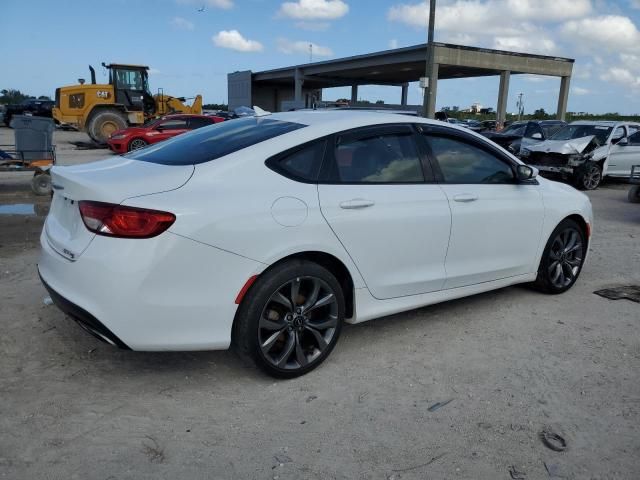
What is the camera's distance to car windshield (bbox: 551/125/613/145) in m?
14.1

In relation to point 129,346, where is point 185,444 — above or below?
below

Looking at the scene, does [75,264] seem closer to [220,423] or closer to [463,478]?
[220,423]

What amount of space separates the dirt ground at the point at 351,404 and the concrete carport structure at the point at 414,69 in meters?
23.3

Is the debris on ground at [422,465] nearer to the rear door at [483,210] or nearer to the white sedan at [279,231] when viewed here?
the white sedan at [279,231]

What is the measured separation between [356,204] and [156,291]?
1.32m

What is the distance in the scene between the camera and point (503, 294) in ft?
16.9

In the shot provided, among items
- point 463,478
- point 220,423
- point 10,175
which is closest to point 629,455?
point 463,478

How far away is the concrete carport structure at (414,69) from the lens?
1452 inches

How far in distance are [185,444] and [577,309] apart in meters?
3.57

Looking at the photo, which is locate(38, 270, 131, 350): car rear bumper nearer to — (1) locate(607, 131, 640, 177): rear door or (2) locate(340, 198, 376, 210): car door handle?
(2) locate(340, 198, 376, 210): car door handle

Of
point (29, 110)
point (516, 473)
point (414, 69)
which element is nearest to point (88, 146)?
point (29, 110)

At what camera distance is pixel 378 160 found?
3.78m

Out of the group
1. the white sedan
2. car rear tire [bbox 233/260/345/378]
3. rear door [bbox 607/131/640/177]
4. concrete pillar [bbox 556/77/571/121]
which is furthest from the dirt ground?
concrete pillar [bbox 556/77/571/121]

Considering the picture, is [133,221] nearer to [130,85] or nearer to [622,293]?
[622,293]
